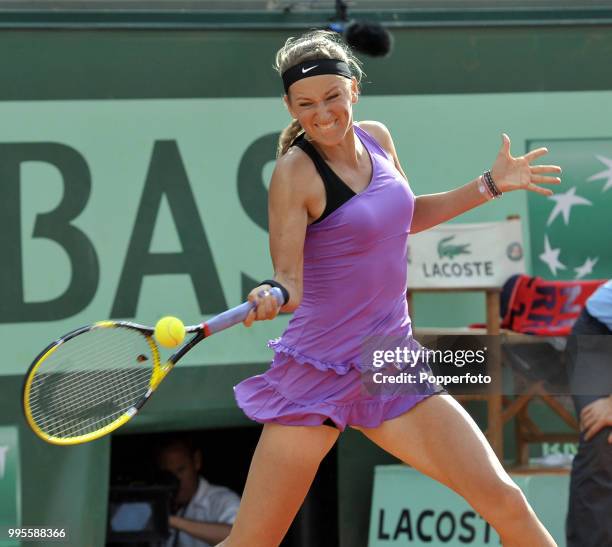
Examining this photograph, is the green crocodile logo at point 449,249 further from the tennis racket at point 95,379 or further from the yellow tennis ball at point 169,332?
the yellow tennis ball at point 169,332

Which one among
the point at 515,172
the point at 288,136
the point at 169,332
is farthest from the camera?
the point at 515,172

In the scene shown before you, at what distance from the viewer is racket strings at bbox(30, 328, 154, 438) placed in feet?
14.1

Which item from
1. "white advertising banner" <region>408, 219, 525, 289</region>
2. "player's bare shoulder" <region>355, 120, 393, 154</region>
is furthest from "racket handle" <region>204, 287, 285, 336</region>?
"white advertising banner" <region>408, 219, 525, 289</region>

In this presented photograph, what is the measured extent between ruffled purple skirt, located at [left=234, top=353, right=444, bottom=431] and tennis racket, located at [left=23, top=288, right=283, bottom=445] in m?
0.32

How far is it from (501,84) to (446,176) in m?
0.51

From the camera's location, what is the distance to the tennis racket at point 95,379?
375 cm

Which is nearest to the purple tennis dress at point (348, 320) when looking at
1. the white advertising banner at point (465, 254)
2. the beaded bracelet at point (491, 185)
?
the beaded bracelet at point (491, 185)

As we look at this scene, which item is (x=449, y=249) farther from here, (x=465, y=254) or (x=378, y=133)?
(x=378, y=133)

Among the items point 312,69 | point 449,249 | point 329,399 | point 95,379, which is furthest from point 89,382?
point 449,249

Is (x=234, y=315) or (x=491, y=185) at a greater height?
(x=491, y=185)

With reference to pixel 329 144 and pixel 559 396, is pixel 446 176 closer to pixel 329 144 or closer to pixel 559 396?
pixel 559 396

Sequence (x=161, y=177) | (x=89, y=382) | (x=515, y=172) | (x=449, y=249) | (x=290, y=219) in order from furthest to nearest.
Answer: (x=449, y=249)
(x=161, y=177)
(x=89, y=382)
(x=515, y=172)
(x=290, y=219)

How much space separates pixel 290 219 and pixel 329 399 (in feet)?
1.77

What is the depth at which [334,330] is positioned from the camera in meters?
3.87
